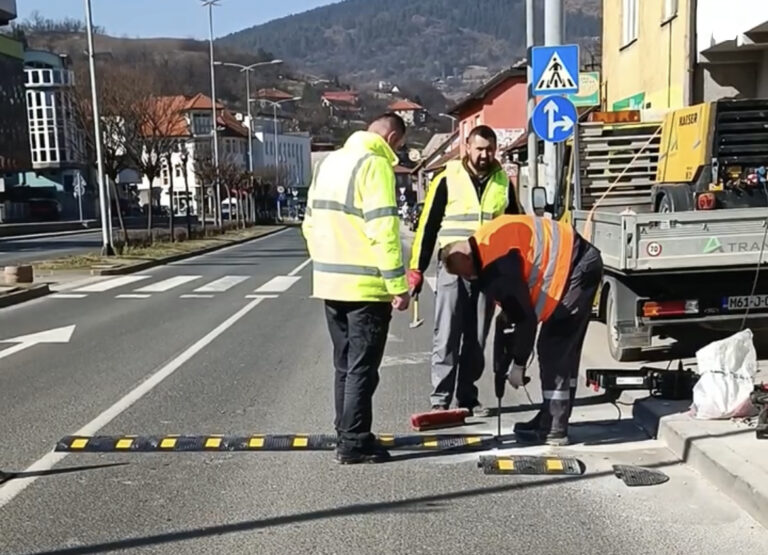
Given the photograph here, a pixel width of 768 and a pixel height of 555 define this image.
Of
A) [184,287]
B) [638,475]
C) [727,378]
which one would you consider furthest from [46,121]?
[638,475]

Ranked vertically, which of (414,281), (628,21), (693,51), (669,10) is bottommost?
(414,281)

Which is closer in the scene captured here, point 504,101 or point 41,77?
point 504,101

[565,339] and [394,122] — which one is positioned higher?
[394,122]

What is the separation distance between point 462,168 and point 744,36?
9.37 meters

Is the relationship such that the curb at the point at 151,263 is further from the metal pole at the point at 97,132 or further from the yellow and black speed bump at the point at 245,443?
the yellow and black speed bump at the point at 245,443

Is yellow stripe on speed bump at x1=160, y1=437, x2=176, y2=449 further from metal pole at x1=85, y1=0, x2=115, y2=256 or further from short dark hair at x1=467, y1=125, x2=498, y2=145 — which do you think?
metal pole at x1=85, y1=0, x2=115, y2=256

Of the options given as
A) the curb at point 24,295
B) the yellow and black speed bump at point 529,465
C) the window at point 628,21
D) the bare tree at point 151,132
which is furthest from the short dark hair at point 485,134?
the bare tree at point 151,132

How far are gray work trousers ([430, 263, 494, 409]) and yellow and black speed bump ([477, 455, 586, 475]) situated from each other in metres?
1.10

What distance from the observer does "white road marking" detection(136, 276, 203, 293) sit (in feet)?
55.3

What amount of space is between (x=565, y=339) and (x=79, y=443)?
324 centimetres

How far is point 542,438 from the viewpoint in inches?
230

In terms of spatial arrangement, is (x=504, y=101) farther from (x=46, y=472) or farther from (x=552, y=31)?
(x=46, y=472)

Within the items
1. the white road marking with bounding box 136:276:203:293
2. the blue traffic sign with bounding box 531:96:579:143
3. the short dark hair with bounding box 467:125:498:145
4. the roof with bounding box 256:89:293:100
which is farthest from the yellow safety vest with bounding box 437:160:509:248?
the roof with bounding box 256:89:293:100

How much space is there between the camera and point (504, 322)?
5828mm
